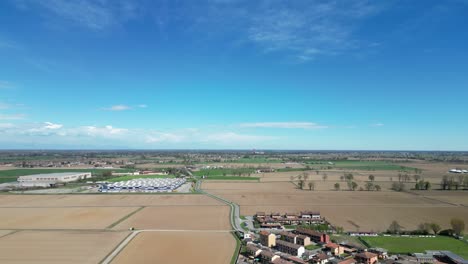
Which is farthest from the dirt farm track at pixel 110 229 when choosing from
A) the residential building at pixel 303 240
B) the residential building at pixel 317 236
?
the residential building at pixel 317 236

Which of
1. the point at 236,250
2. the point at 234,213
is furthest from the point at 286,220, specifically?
the point at 236,250

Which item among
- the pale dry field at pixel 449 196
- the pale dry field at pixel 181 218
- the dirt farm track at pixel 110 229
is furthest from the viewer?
the pale dry field at pixel 449 196

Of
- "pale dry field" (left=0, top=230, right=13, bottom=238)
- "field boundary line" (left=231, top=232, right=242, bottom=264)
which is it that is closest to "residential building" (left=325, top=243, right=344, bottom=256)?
"field boundary line" (left=231, top=232, right=242, bottom=264)

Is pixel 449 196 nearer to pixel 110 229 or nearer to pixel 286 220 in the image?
pixel 286 220

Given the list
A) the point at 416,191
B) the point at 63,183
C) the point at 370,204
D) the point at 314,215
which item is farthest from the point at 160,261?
the point at 63,183

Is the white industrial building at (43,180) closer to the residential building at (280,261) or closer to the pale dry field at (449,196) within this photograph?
the residential building at (280,261)

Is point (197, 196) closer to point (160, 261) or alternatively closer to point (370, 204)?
point (370, 204)

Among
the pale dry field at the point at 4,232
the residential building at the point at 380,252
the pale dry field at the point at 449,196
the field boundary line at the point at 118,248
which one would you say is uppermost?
the pale dry field at the point at 449,196

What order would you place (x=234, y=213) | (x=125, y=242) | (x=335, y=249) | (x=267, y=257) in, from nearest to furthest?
1. (x=267, y=257)
2. (x=335, y=249)
3. (x=125, y=242)
4. (x=234, y=213)
